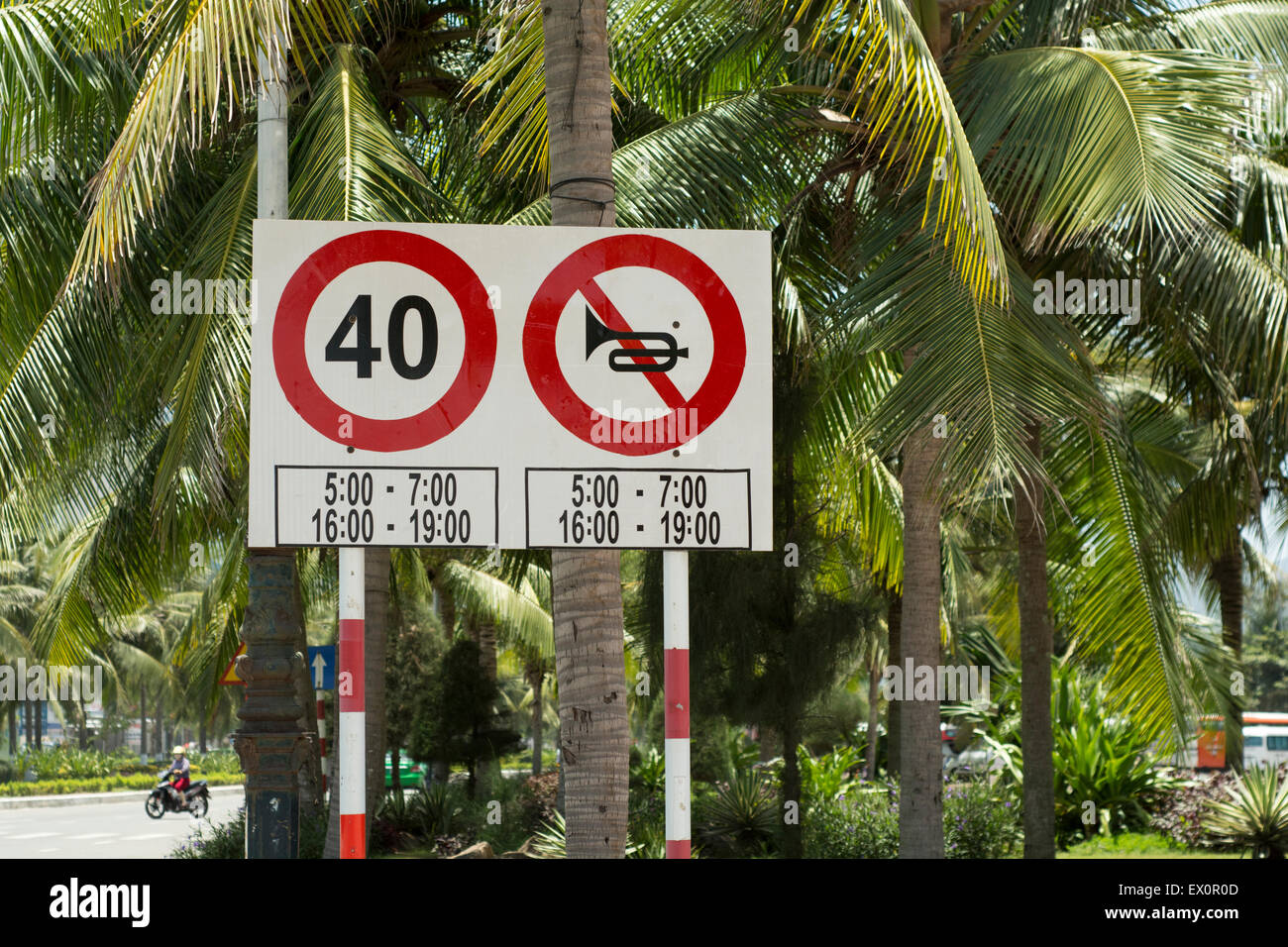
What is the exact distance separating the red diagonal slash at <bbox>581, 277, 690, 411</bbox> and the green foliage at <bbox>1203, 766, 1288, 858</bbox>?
44.5 feet

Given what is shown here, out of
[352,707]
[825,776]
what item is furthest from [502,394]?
[825,776]

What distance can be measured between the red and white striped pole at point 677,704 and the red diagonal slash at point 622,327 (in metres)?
0.56

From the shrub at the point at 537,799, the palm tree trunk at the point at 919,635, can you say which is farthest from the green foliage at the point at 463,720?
the palm tree trunk at the point at 919,635

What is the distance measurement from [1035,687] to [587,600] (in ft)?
29.5

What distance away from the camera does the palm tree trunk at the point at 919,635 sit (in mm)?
10180

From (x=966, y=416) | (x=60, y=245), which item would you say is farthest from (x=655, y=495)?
(x=60, y=245)

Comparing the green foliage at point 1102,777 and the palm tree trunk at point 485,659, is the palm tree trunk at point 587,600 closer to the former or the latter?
the green foliage at point 1102,777

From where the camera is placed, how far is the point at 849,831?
14328 mm

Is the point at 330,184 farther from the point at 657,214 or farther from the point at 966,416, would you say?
the point at 966,416

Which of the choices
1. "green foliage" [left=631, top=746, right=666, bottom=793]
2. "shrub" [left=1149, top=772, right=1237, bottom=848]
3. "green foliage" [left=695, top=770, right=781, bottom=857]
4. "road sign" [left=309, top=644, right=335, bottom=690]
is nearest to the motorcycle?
"green foliage" [left=631, top=746, right=666, bottom=793]

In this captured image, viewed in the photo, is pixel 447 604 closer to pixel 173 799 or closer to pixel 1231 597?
pixel 173 799

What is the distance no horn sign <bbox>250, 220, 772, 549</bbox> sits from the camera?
13.3 feet
